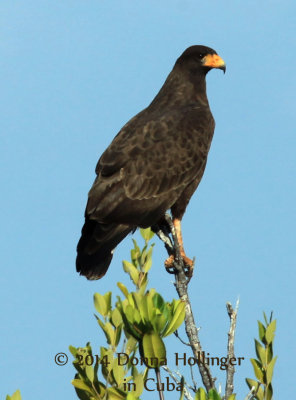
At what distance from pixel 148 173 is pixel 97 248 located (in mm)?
1229

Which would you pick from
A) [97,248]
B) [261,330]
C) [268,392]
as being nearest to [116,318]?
[261,330]

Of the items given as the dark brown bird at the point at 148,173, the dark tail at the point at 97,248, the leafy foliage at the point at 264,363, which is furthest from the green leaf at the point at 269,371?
the dark tail at the point at 97,248

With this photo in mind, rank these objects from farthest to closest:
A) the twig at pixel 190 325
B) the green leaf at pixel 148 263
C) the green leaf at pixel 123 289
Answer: the green leaf at pixel 148 263 → the twig at pixel 190 325 → the green leaf at pixel 123 289

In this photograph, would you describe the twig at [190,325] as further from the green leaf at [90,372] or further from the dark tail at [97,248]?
the green leaf at [90,372]

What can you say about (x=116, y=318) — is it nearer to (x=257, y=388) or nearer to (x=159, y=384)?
(x=159, y=384)

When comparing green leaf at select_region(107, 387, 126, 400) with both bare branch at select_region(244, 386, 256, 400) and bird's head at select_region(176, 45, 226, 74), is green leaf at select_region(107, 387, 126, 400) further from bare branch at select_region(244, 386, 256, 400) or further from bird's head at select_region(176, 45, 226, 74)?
bird's head at select_region(176, 45, 226, 74)

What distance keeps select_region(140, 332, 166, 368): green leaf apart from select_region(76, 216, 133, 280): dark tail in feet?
10.7

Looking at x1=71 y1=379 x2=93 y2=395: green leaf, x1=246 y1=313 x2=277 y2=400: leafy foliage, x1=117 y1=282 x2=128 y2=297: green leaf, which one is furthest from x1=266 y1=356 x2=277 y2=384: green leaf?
x1=71 y1=379 x2=93 y2=395: green leaf

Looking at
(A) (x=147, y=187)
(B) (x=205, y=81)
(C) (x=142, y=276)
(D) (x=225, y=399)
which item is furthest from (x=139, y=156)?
(D) (x=225, y=399)

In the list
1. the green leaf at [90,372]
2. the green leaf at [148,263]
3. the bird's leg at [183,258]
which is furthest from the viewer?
the bird's leg at [183,258]

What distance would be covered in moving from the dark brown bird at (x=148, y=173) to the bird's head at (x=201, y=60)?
0.35 metres

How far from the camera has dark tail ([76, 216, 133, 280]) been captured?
336 inches

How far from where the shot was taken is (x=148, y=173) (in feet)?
30.3

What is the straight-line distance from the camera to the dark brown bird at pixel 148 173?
865 cm
